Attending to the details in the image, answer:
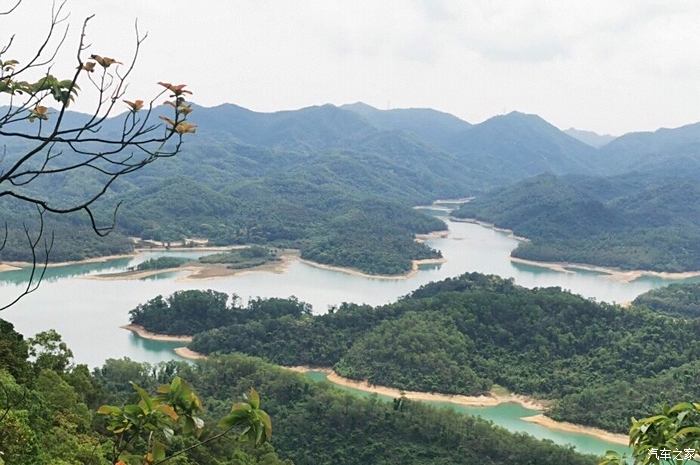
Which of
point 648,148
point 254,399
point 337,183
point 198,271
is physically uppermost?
point 648,148

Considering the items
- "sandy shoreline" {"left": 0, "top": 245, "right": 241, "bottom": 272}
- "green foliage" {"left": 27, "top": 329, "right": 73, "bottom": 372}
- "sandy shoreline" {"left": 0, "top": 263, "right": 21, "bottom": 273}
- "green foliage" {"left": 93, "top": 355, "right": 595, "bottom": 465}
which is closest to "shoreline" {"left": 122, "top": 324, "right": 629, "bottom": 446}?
"green foliage" {"left": 93, "top": 355, "right": 595, "bottom": 465}

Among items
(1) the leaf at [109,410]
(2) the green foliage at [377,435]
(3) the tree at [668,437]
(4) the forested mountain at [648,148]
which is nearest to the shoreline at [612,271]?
(2) the green foliage at [377,435]

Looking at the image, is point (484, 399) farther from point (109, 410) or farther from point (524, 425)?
point (109, 410)

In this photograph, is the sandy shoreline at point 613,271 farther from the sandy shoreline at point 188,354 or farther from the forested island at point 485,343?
the sandy shoreline at point 188,354

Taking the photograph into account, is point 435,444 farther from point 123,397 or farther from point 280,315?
point 280,315

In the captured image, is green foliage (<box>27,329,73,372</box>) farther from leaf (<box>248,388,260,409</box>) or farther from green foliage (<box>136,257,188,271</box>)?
green foliage (<box>136,257,188,271</box>)

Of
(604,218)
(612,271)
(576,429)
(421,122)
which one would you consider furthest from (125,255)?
(421,122)
